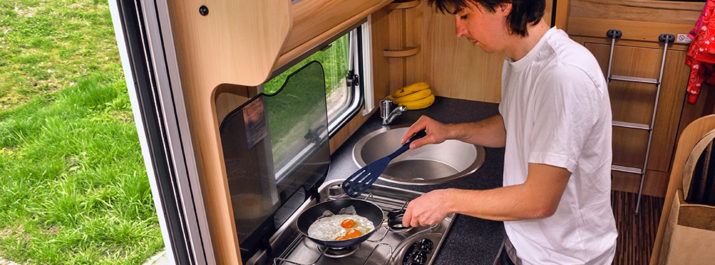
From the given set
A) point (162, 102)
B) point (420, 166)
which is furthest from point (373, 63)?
point (162, 102)

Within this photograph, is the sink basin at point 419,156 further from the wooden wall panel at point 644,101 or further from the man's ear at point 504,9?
the wooden wall panel at point 644,101

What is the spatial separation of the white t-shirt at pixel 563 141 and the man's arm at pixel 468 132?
121 millimetres

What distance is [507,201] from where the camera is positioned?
136 centimetres

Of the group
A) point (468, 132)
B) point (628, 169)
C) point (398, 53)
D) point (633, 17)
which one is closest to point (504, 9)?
point (468, 132)

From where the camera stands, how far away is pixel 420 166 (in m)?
2.54

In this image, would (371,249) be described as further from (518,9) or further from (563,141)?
(518,9)

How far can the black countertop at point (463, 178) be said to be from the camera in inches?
66.0

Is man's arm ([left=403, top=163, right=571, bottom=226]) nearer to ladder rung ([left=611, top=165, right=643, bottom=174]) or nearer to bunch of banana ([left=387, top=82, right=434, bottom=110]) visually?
bunch of banana ([left=387, top=82, right=434, bottom=110])

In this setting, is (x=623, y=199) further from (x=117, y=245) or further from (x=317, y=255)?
(x=117, y=245)

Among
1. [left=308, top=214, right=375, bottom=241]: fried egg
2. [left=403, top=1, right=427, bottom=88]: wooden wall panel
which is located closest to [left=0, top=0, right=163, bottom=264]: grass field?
[left=308, top=214, right=375, bottom=241]: fried egg

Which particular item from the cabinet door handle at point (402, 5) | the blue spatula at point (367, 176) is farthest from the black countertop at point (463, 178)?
the cabinet door handle at point (402, 5)

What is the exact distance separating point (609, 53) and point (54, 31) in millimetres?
2814

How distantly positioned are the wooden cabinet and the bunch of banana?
1.14 metres

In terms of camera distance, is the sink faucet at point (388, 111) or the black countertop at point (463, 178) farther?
the sink faucet at point (388, 111)
